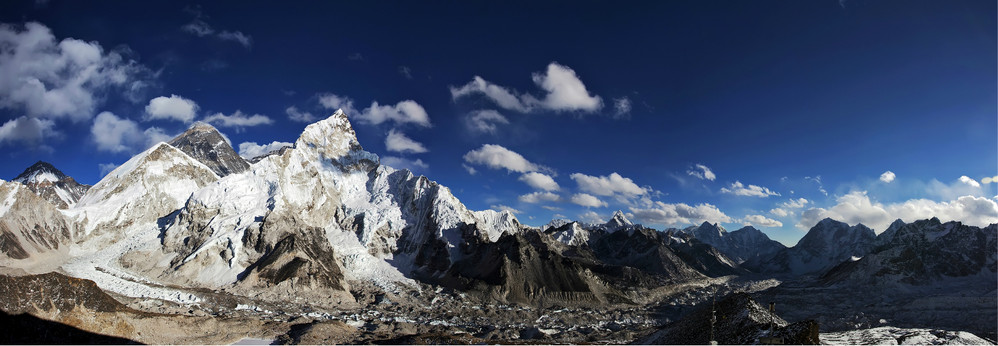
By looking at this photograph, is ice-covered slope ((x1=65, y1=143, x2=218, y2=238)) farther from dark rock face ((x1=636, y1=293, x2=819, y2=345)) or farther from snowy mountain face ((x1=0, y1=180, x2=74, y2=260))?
dark rock face ((x1=636, y1=293, x2=819, y2=345))

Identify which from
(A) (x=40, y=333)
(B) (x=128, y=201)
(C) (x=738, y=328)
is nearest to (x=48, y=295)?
(A) (x=40, y=333)

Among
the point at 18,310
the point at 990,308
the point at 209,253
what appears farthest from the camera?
the point at 209,253

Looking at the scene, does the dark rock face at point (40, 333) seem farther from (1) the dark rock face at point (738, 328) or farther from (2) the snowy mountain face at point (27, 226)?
(2) the snowy mountain face at point (27, 226)

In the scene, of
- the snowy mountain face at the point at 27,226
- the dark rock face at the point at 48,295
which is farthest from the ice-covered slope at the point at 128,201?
the dark rock face at the point at 48,295

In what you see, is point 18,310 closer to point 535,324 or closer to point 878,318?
point 535,324

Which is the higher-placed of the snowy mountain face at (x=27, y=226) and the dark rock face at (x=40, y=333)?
the snowy mountain face at (x=27, y=226)

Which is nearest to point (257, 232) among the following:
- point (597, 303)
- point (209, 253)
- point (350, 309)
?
point (209, 253)
